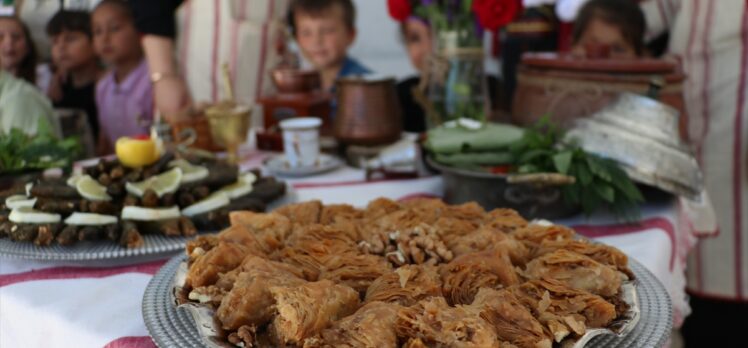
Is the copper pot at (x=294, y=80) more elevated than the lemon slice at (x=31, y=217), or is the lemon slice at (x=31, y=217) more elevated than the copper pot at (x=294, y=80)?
the copper pot at (x=294, y=80)

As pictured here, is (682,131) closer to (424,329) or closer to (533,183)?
(533,183)

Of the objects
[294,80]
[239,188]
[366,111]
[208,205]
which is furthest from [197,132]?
[208,205]

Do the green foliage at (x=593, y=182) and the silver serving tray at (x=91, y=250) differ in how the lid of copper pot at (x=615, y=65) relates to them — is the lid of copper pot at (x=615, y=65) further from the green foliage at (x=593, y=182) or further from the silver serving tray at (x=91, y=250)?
the silver serving tray at (x=91, y=250)

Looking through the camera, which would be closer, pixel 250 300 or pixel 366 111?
pixel 250 300

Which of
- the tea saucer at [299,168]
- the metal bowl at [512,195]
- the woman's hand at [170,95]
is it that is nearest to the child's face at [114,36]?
the woman's hand at [170,95]

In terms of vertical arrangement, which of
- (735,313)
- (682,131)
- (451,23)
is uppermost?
(451,23)

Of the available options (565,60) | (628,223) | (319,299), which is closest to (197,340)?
(319,299)

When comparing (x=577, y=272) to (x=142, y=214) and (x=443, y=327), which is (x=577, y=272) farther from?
(x=142, y=214)
